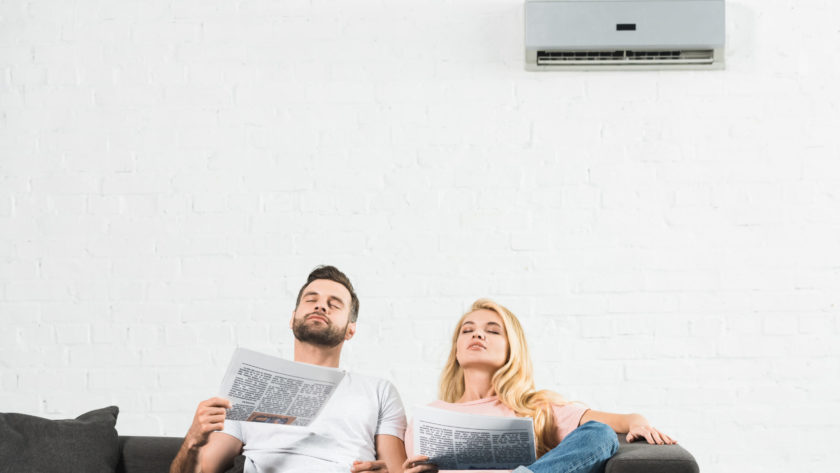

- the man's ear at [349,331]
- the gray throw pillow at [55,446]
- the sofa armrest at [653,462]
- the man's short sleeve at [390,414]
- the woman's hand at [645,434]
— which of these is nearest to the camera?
the sofa armrest at [653,462]

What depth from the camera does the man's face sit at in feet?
9.05

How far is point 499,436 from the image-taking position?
2201mm

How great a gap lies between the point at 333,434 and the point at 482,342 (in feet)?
1.71

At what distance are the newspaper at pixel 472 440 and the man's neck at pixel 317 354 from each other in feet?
1.92

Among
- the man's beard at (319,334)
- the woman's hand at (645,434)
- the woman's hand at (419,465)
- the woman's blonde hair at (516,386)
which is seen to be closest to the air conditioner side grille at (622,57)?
the woman's blonde hair at (516,386)

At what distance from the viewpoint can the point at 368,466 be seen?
2.41 meters

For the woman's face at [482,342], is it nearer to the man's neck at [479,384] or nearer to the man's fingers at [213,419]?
the man's neck at [479,384]

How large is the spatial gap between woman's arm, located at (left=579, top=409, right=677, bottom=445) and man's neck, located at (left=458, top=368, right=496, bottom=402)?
0.33 metres

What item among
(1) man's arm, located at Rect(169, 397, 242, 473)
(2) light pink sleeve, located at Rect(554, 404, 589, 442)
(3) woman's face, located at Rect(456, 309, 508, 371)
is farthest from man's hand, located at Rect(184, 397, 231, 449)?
(2) light pink sleeve, located at Rect(554, 404, 589, 442)

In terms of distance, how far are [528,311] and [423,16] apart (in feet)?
3.99

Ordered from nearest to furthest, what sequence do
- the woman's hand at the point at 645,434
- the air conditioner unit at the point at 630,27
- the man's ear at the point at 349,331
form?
the woman's hand at the point at 645,434 → the man's ear at the point at 349,331 → the air conditioner unit at the point at 630,27

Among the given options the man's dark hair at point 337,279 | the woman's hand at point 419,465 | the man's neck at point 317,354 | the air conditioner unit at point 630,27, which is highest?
the air conditioner unit at point 630,27

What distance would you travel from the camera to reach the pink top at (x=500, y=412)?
2568 millimetres

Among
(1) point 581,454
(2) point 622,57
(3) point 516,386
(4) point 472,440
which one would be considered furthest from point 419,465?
(2) point 622,57
